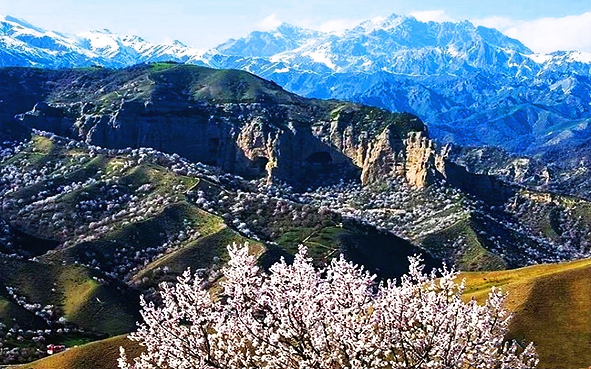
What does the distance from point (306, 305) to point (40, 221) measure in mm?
185375

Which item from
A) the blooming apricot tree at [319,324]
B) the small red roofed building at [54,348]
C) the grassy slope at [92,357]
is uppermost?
the blooming apricot tree at [319,324]

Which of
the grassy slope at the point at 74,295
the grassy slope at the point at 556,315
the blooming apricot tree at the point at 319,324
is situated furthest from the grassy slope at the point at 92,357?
the blooming apricot tree at the point at 319,324

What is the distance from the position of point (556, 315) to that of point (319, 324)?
60.1m

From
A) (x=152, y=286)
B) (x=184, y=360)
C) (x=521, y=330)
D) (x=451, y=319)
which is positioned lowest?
(x=152, y=286)

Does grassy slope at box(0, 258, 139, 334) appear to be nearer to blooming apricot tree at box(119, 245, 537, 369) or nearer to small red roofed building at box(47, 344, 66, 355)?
small red roofed building at box(47, 344, 66, 355)

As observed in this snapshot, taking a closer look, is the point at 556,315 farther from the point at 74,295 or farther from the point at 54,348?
the point at 74,295

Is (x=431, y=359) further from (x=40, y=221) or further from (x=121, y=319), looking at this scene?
(x=40, y=221)

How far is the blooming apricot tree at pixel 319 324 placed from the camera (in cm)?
2734

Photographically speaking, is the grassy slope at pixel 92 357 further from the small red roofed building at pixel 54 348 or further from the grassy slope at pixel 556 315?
the grassy slope at pixel 556 315

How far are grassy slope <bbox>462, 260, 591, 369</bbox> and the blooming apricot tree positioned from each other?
146ft

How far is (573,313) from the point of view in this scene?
3123 inches

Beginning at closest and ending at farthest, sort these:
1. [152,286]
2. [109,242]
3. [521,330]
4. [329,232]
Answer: [521,330], [152,286], [109,242], [329,232]

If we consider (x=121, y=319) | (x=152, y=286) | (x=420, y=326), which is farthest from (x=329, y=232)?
(x=420, y=326)

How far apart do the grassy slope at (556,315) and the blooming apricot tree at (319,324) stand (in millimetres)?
44586
